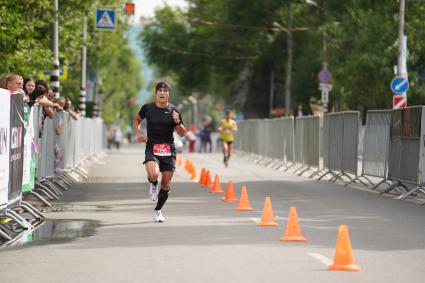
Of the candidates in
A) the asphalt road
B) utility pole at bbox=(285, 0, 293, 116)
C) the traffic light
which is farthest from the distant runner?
utility pole at bbox=(285, 0, 293, 116)

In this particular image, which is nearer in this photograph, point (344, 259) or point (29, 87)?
point (344, 259)

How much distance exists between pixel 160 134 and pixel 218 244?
362cm

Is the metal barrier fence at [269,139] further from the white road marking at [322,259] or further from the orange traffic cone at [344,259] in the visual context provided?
the orange traffic cone at [344,259]

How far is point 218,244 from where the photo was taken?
12922 mm

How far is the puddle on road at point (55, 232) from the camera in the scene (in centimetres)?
1356

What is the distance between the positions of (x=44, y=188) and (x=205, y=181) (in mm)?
6141

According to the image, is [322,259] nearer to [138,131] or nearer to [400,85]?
[138,131]

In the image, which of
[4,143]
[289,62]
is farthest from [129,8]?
[4,143]

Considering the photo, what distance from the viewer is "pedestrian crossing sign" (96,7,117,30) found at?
42969 millimetres

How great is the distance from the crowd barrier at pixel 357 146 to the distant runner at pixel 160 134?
6205 millimetres

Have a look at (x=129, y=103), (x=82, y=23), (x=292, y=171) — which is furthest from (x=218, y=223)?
(x=129, y=103)

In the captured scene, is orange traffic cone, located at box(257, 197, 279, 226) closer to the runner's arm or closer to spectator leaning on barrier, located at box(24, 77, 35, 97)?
the runner's arm

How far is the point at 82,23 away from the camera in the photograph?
45562mm

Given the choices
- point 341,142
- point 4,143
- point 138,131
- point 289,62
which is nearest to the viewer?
point 4,143
